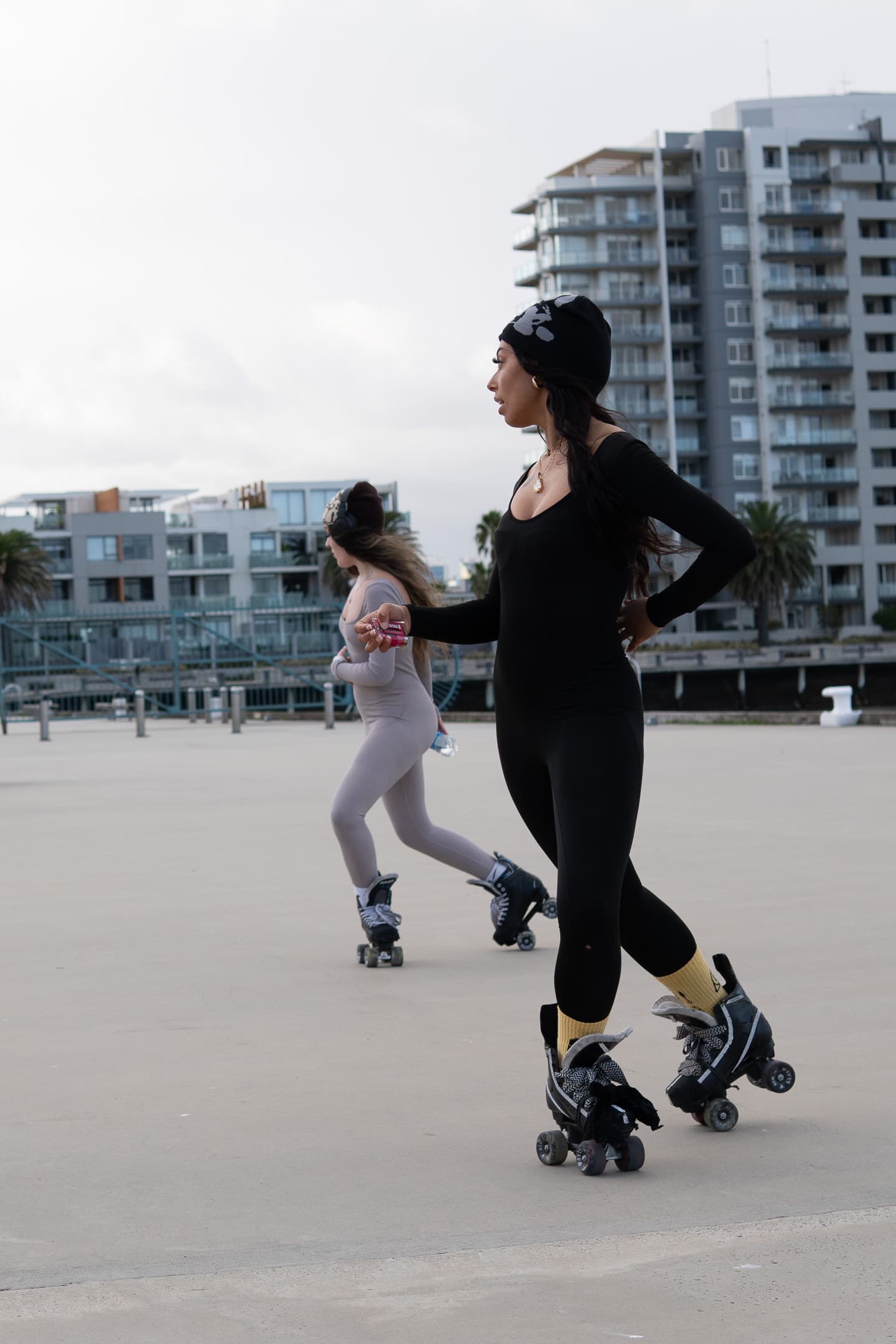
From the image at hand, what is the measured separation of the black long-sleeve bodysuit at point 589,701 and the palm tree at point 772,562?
91408 mm

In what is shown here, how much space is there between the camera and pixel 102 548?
106500 millimetres

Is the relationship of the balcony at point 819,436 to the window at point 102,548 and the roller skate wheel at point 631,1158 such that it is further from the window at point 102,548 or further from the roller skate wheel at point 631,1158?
the roller skate wheel at point 631,1158

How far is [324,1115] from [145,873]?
539cm

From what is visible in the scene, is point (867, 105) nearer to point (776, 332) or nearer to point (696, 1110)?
point (776, 332)

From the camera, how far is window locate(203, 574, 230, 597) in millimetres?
109312

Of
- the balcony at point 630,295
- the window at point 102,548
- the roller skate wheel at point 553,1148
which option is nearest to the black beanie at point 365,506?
the roller skate wheel at point 553,1148

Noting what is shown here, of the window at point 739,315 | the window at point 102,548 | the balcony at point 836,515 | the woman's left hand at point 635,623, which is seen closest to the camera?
the woman's left hand at point 635,623

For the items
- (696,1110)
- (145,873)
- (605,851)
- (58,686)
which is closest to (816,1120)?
(696,1110)

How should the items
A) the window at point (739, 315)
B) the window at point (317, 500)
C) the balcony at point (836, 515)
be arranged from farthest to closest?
the window at point (317, 500)
the balcony at point (836, 515)
the window at point (739, 315)

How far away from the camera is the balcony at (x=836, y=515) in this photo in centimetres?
10325

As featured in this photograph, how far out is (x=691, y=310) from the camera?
104438 millimetres

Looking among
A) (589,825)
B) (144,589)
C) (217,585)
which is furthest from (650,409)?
(589,825)

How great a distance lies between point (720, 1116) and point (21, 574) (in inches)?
3746

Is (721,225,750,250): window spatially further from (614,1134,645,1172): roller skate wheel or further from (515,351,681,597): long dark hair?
(614,1134,645,1172): roller skate wheel
